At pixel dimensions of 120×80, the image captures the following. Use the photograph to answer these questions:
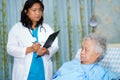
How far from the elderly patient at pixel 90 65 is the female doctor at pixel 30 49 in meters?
0.53

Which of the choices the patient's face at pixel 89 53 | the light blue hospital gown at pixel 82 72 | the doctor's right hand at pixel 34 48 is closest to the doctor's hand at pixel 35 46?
the doctor's right hand at pixel 34 48

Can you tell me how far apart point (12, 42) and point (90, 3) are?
209 centimetres

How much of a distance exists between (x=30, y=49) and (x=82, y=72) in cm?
73

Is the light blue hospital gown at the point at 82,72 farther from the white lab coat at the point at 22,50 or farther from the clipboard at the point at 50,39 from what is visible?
the white lab coat at the point at 22,50

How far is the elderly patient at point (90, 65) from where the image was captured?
208 centimetres

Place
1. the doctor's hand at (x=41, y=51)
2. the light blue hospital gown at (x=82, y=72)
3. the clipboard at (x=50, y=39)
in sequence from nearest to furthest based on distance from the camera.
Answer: the light blue hospital gown at (x=82, y=72), the clipboard at (x=50, y=39), the doctor's hand at (x=41, y=51)

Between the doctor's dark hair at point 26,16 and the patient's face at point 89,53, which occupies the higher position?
the doctor's dark hair at point 26,16

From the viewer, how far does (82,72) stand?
2119mm

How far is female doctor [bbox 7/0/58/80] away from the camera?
8.67 ft

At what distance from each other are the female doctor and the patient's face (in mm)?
608

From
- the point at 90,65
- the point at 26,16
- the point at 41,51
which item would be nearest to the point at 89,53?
the point at 90,65

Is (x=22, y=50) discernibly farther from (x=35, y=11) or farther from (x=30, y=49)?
(x=35, y=11)

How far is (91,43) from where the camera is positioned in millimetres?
2111

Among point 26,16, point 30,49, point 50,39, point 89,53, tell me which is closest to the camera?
point 89,53
